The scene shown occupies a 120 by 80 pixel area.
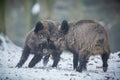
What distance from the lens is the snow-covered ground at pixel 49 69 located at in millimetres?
3420

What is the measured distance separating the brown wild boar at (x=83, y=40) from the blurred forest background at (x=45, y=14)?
0.26 ft

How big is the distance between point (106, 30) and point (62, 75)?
0.48 meters

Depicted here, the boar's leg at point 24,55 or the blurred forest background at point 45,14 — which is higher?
the blurred forest background at point 45,14

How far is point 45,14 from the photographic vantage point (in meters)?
3.64

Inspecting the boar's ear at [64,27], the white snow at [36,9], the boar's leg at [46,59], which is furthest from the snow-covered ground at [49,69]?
the white snow at [36,9]

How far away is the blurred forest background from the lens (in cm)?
360

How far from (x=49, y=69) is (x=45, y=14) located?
0.45m

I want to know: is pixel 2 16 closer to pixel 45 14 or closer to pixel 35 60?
pixel 45 14

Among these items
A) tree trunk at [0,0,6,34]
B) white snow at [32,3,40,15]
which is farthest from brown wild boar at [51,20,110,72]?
tree trunk at [0,0,6,34]

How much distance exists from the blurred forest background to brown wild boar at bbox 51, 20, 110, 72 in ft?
0.26

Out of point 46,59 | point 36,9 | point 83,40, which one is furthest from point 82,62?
point 36,9

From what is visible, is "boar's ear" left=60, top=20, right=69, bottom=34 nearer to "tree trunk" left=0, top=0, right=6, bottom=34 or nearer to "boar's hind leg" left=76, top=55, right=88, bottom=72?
"boar's hind leg" left=76, top=55, right=88, bottom=72

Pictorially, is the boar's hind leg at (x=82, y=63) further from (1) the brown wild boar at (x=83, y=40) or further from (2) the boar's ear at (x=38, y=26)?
(2) the boar's ear at (x=38, y=26)

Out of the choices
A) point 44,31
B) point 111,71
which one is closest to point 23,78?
point 44,31
